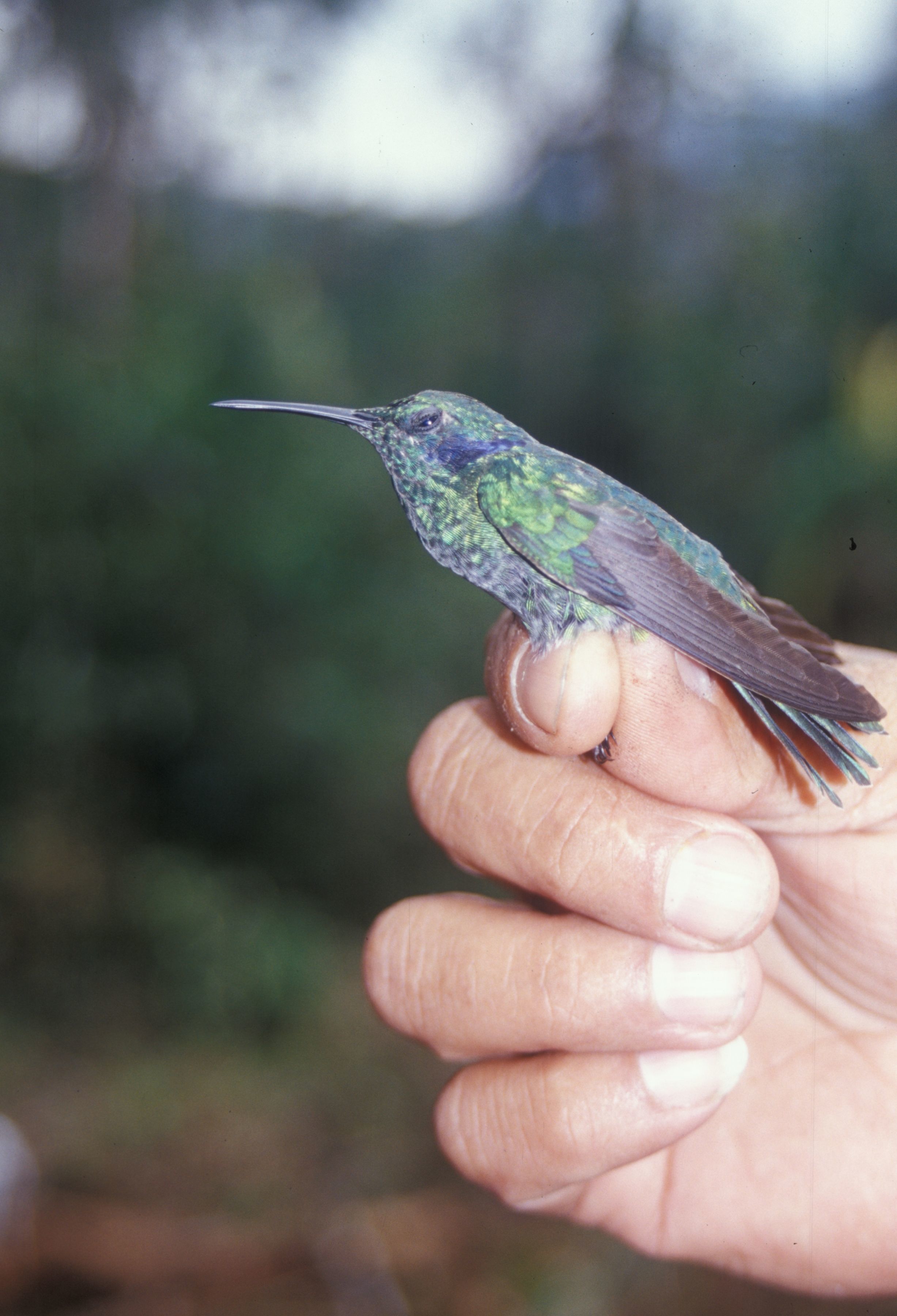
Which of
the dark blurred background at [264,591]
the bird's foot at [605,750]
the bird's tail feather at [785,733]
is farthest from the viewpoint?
the dark blurred background at [264,591]

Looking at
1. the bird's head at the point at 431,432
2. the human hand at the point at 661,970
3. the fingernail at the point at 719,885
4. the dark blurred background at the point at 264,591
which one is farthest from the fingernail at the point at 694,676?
the dark blurred background at the point at 264,591

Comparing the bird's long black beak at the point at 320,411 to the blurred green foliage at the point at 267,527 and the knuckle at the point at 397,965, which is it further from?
the blurred green foliage at the point at 267,527

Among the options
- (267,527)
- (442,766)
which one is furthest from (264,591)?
(442,766)

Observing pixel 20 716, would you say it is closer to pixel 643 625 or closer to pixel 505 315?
pixel 643 625

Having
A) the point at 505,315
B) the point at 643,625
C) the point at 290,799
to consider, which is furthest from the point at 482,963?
the point at 505,315

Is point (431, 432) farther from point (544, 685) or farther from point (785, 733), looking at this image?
point (785, 733)

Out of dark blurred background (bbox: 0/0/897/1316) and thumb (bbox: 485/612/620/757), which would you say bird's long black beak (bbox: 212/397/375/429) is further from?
dark blurred background (bbox: 0/0/897/1316)
